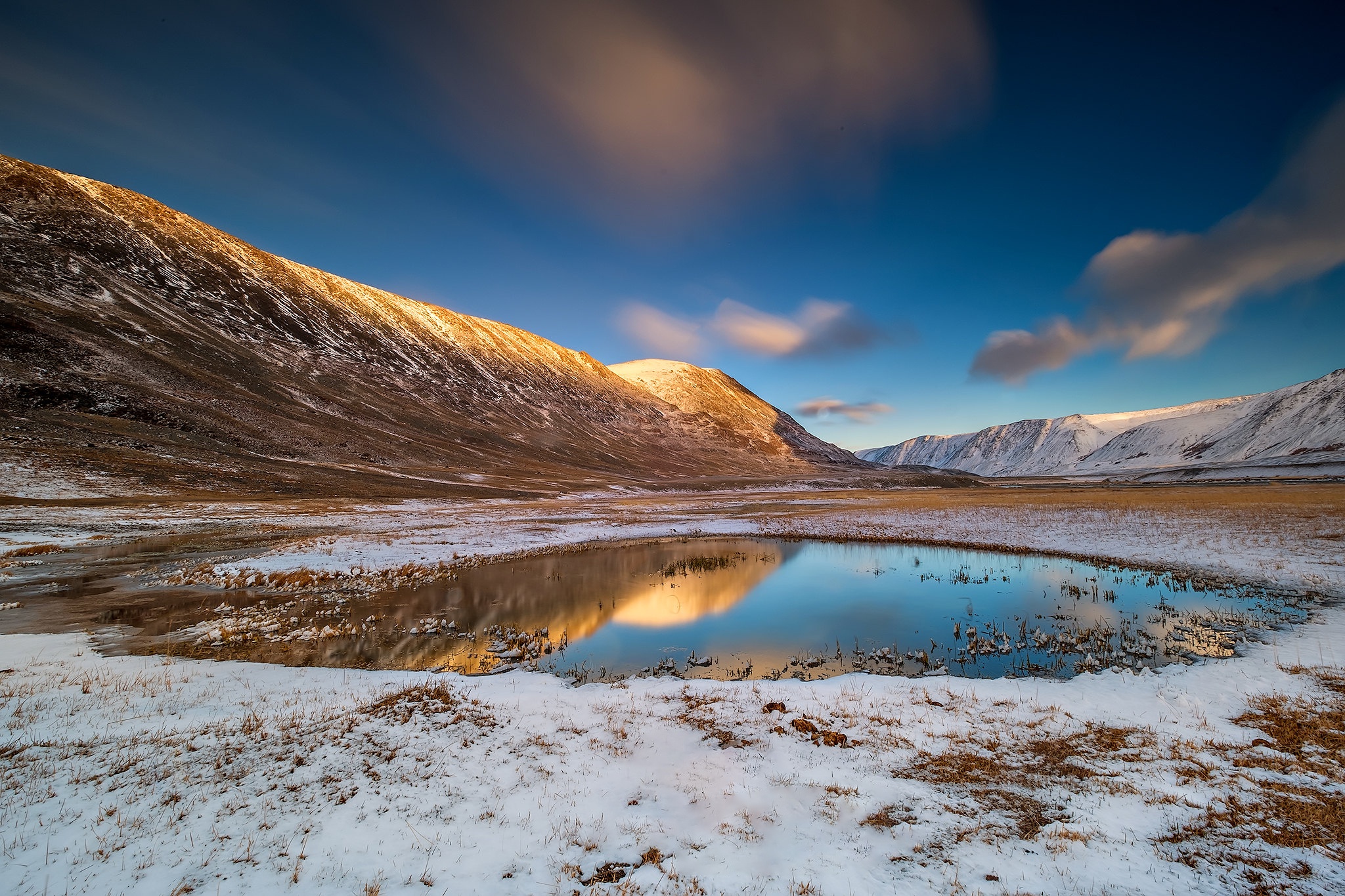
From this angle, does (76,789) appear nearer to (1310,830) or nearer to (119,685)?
(119,685)

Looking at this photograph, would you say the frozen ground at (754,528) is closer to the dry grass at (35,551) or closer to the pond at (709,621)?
the dry grass at (35,551)

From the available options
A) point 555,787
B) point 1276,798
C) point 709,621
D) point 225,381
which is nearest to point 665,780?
point 555,787

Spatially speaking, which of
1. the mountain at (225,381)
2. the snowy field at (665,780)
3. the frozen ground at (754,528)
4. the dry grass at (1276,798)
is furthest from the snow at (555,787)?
the mountain at (225,381)

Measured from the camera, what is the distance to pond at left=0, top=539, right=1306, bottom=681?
1565 centimetres

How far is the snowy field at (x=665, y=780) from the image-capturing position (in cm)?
605

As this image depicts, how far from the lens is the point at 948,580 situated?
1048 inches

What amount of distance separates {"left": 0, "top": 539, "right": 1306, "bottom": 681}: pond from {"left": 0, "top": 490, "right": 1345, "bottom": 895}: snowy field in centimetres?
214

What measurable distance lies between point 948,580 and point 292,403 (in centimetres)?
11858

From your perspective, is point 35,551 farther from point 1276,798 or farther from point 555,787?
point 1276,798

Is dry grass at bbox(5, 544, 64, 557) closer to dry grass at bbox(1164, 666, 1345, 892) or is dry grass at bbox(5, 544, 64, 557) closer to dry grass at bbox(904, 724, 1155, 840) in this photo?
dry grass at bbox(904, 724, 1155, 840)

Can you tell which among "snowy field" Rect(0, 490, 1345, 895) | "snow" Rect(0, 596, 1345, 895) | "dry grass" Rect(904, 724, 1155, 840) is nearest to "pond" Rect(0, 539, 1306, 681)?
"snowy field" Rect(0, 490, 1345, 895)

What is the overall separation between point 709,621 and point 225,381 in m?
114

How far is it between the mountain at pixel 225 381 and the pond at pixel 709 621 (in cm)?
4973

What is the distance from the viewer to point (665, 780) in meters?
8.48
